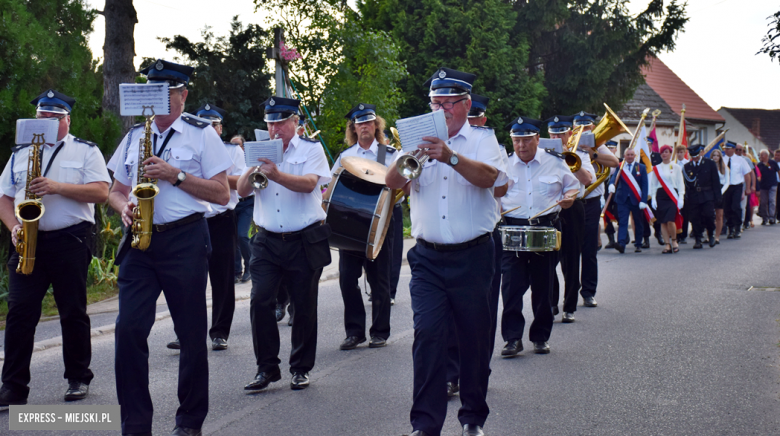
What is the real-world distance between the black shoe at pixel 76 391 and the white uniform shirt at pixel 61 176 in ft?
3.69

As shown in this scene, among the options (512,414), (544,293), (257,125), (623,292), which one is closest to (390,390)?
(512,414)

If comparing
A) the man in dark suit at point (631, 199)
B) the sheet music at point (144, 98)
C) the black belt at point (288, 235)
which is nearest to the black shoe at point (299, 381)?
the black belt at point (288, 235)

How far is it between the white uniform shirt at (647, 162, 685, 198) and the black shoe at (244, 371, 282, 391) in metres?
12.0

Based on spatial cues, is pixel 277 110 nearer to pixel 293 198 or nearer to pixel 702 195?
pixel 293 198

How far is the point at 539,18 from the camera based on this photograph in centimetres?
2895

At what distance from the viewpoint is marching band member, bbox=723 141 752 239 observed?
19594 mm

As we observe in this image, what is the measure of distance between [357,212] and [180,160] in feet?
8.13

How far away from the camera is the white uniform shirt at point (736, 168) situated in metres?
20.2

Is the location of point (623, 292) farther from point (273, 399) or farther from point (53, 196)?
point (53, 196)

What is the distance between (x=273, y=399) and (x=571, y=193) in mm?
3312

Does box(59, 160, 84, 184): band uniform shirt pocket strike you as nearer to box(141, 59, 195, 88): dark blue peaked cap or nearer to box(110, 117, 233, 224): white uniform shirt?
box(110, 117, 233, 224): white uniform shirt

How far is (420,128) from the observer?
13.4 feet

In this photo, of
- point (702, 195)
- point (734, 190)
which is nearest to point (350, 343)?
point (702, 195)

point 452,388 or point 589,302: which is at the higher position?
point 452,388
